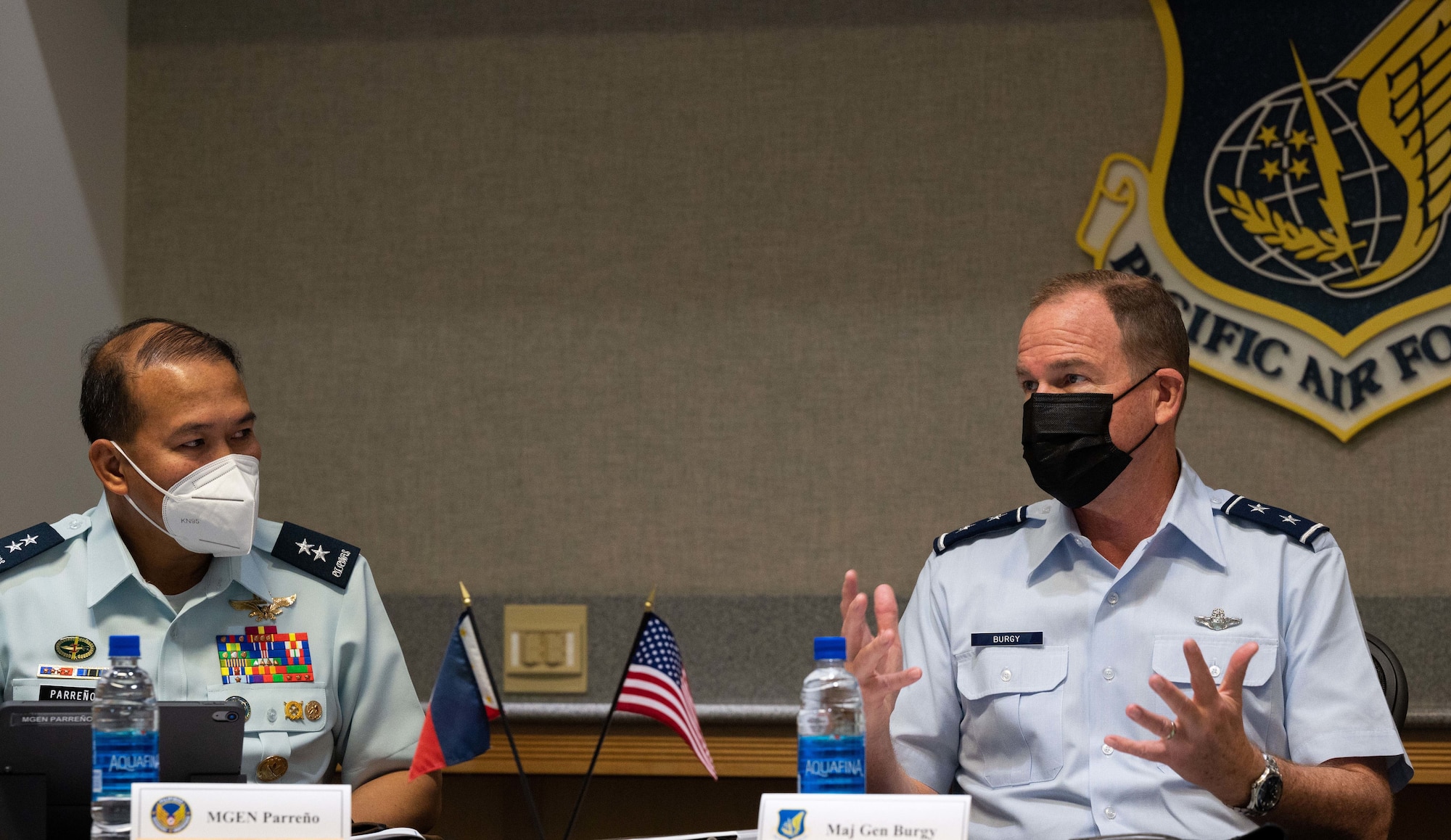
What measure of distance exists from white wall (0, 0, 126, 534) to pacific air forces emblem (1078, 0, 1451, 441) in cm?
Answer: 238

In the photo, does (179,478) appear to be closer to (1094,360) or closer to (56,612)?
(56,612)

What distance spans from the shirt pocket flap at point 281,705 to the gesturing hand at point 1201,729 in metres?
1.21

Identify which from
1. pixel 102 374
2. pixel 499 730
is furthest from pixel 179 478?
pixel 499 730

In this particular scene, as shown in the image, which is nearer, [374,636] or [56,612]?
[56,612]

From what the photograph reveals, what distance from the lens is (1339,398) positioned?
2896 millimetres

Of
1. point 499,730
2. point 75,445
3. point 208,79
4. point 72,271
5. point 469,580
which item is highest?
point 208,79

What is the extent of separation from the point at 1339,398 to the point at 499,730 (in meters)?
2.04

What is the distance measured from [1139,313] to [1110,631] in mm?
504

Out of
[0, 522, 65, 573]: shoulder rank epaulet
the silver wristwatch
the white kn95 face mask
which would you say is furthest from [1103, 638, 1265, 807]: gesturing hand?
[0, 522, 65, 573]: shoulder rank epaulet

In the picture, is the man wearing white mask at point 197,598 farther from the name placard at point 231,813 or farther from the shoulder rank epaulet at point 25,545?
the name placard at point 231,813

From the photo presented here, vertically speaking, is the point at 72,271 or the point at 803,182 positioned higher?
the point at 803,182

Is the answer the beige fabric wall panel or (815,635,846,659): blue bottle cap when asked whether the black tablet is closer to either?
(815,635,846,659): blue bottle cap

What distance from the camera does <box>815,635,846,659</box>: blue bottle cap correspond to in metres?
1.51

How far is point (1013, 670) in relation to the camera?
199 centimetres
